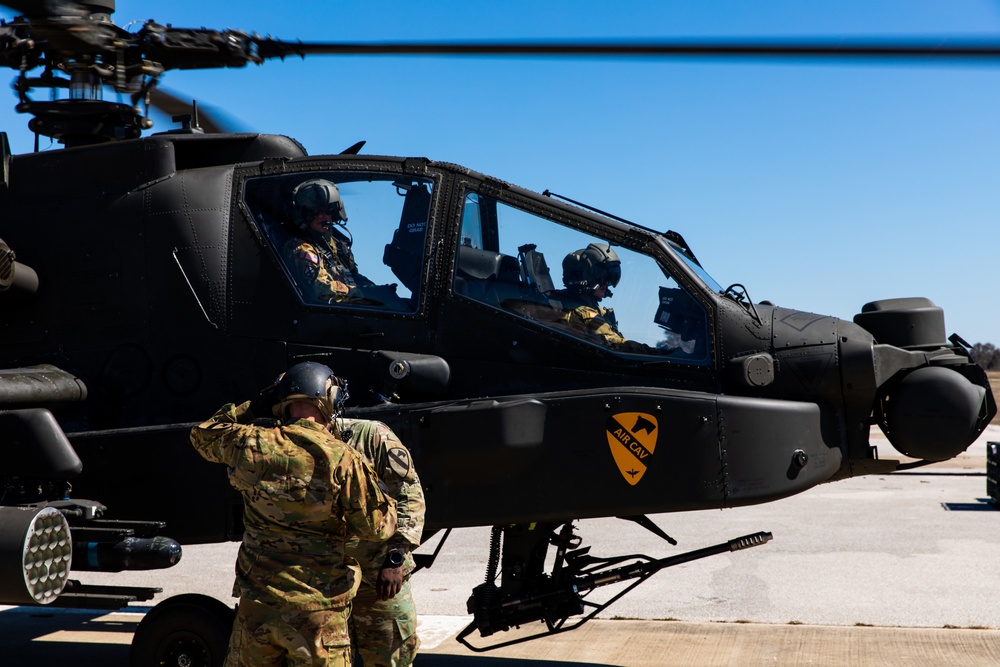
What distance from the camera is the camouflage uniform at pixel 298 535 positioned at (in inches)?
163

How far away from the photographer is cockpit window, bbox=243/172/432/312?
18.7 feet

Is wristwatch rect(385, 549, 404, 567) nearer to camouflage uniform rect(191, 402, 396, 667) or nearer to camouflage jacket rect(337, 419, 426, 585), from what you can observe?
camouflage jacket rect(337, 419, 426, 585)

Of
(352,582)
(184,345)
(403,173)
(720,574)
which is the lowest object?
(720,574)

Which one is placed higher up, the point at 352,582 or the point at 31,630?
the point at 352,582

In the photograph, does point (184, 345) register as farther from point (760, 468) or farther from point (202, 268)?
point (760, 468)

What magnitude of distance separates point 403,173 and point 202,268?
1.21 metres

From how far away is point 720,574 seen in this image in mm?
9648

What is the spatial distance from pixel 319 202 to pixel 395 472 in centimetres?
189

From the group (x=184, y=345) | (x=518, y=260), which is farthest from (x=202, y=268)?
(x=518, y=260)

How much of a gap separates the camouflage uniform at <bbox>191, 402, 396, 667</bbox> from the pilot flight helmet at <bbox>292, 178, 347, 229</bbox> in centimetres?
179

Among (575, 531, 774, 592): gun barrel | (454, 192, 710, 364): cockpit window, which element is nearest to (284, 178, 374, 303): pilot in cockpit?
(454, 192, 710, 364): cockpit window

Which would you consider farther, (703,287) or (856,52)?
(703,287)

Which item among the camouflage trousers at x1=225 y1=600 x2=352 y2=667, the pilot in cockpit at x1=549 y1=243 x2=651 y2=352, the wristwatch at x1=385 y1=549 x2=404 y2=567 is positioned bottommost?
the camouflage trousers at x1=225 y1=600 x2=352 y2=667

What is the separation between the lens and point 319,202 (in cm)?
585
